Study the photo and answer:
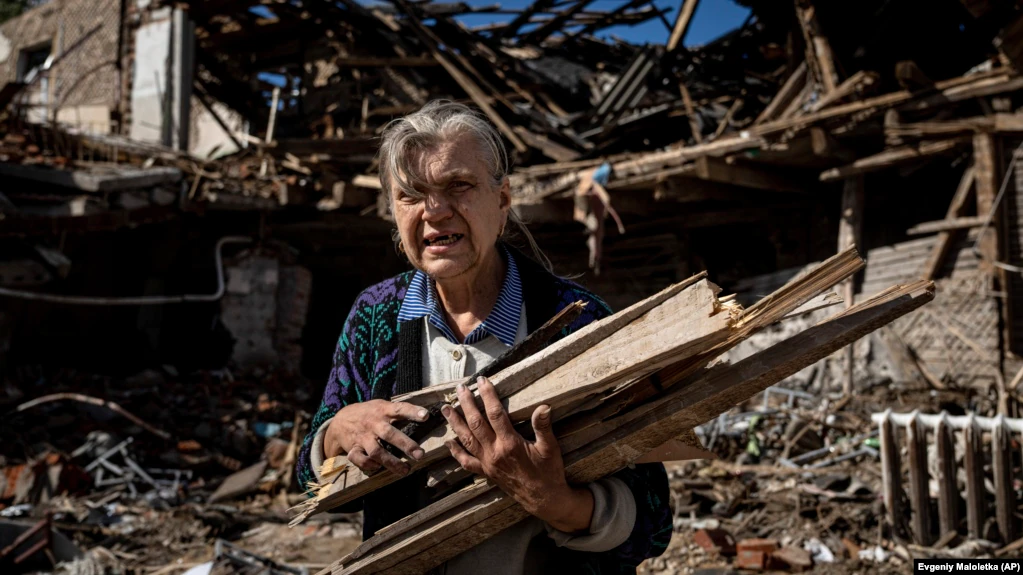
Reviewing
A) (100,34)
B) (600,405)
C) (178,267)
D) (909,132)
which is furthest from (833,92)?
(100,34)

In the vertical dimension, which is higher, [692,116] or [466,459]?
[692,116]

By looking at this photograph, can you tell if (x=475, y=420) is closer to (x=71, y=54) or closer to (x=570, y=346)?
(x=570, y=346)

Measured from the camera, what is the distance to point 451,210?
60.6 inches

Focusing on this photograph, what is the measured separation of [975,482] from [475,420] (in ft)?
13.0

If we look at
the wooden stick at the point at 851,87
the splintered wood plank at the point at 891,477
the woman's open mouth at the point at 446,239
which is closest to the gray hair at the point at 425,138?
the woman's open mouth at the point at 446,239

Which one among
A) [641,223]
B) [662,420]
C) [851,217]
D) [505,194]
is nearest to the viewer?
[662,420]

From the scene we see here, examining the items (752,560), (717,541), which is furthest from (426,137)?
(717,541)

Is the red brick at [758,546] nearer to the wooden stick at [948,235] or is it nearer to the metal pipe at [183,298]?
the wooden stick at [948,235]

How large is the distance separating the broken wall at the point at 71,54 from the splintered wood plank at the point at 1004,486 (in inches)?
534

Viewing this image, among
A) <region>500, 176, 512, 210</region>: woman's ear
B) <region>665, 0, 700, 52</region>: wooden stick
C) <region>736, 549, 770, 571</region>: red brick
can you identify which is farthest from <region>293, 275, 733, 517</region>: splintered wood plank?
<region>665, 0, 700, 52</region>: wooden stick

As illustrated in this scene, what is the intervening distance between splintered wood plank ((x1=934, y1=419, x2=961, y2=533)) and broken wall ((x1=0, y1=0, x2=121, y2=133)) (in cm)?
1332

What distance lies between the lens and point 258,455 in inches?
290

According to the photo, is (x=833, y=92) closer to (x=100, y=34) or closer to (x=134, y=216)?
(x=134, y=216)

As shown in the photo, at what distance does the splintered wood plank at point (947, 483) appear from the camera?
412 centimetres
